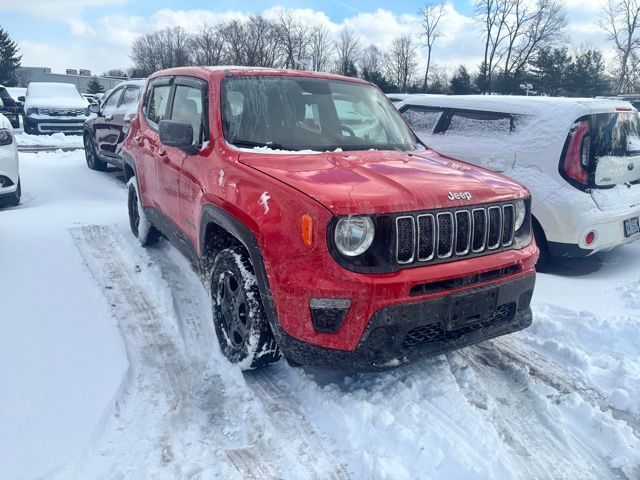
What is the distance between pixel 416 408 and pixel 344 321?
0.65 metres

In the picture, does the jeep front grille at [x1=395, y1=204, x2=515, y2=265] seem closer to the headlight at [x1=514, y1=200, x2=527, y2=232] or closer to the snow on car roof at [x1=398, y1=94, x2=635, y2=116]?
the headlight at [x1=514, y1=200, x2=527, y2=232]

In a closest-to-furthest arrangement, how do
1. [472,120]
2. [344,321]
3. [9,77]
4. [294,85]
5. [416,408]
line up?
[344,321] → [416,408] → [294,85] → [472,120] → [9,77]

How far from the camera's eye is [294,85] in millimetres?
3914

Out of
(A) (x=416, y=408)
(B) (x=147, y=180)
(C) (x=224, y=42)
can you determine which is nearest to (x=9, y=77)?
(C) (x=224, y=42)

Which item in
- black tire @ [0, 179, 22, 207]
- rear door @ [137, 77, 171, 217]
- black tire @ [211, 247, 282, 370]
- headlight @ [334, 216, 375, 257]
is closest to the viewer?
headlight @ [334, 216, 375, 257]

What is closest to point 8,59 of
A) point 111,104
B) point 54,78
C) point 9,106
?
point 54,78

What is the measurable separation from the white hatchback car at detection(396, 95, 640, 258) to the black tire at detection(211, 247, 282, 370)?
10.3 feet

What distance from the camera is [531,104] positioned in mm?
5180

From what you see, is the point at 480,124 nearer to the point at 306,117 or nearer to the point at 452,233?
the point at 306,117

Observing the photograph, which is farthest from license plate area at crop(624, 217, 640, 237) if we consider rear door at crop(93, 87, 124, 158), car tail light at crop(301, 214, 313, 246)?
rear door at crop(93, 87, 124, 158)

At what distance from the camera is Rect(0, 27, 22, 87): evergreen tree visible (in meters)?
54.4

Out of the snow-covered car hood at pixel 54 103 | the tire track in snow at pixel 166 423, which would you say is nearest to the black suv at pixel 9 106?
the snow-covered car hood at pixel 54 103

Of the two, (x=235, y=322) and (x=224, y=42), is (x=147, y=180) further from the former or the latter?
(x=224, y=42)

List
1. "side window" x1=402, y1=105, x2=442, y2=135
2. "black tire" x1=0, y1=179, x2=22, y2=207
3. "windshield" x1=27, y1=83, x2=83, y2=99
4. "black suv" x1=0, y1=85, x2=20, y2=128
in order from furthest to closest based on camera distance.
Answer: "black suv" x1=0, y1=85, x2=20, y2=128, "windshield" x1=27, y1=83, x2=83, y2=99, "black tire" x1=0, y1=179, x2=22, y2=207, "side window" x1=402, y1=105, x2=442, y2=135
